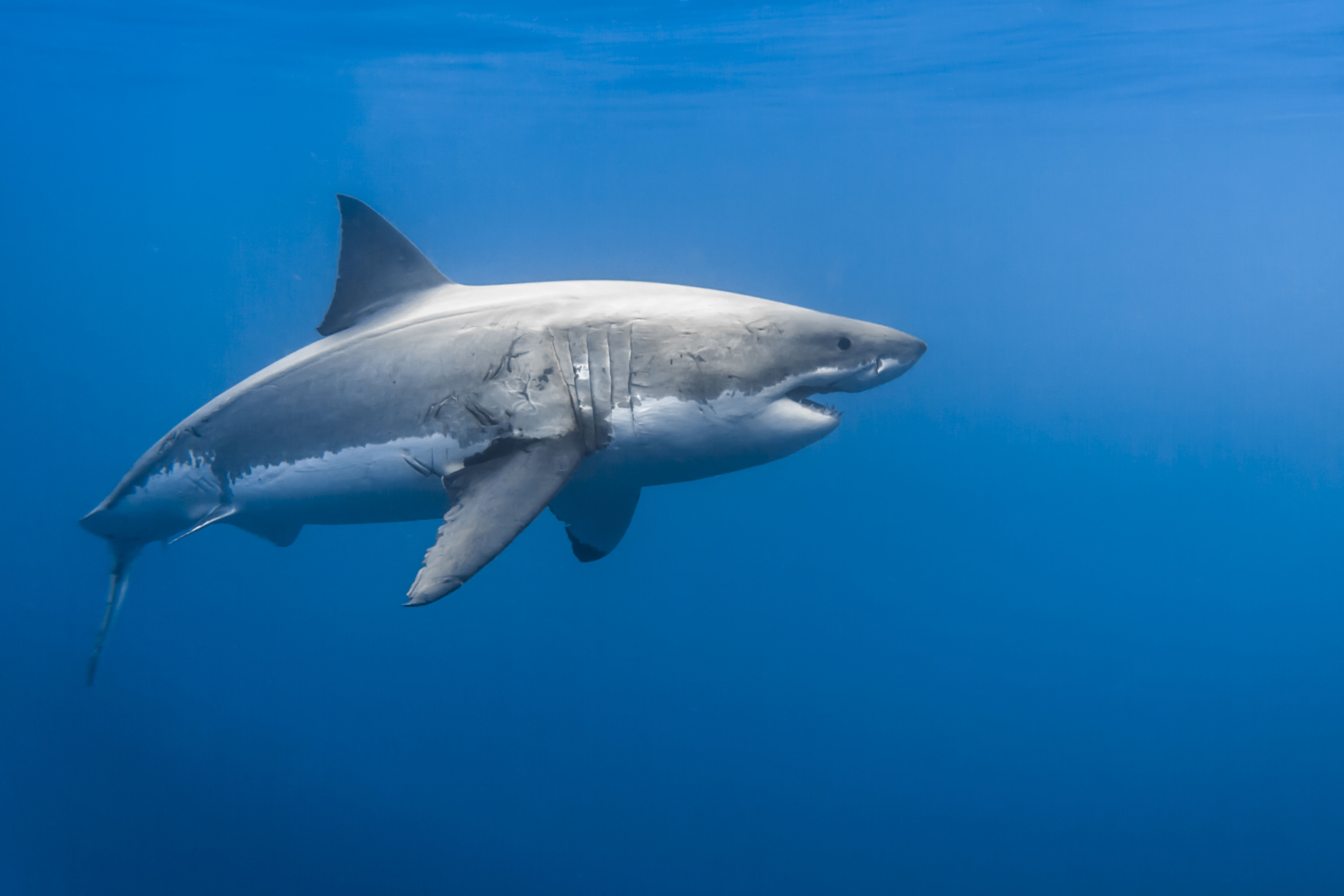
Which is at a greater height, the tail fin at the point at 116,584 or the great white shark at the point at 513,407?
the great white shark at the point at 513,407

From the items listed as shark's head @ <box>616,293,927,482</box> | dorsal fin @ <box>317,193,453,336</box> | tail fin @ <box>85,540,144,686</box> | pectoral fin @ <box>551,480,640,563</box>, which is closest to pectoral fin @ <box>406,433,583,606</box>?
shark's head @ <box>616,293,927,482</box>

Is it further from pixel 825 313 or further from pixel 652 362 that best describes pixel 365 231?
pixel 825 313

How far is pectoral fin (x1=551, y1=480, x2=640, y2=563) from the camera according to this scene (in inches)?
163

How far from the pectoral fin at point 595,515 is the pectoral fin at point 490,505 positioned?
814 millimetres

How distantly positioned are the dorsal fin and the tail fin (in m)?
2.14

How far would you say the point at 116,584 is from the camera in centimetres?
498

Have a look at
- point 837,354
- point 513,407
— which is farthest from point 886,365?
point 513,407

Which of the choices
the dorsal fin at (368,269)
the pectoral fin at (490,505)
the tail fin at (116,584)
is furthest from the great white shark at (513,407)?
the tail fin at (116,584)

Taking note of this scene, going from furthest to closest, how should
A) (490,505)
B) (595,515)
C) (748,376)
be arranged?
(595,515) < (748,376) < (490,505)

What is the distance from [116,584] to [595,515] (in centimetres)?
349

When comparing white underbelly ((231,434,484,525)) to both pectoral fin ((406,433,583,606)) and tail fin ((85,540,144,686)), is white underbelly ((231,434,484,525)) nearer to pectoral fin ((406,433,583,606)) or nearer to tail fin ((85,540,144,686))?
pectoral fin ((406,433,583,606))

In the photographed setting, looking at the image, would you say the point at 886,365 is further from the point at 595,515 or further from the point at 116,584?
the point at 116,584

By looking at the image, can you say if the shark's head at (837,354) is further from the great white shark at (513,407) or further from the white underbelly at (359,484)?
the white underbelly at (359,484)

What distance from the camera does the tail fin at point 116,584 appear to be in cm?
484
